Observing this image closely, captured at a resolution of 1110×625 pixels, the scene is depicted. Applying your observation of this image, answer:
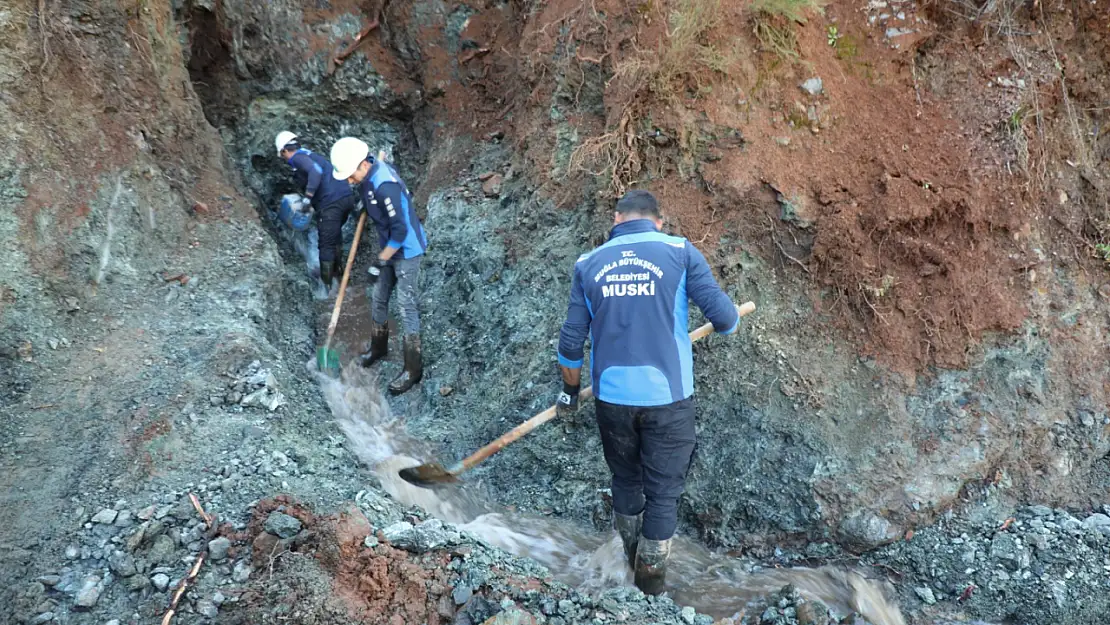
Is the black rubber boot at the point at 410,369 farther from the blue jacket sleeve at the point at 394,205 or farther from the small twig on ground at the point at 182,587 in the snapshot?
the small twig on ground at the point at 182,587

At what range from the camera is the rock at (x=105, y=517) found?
318 centimetres

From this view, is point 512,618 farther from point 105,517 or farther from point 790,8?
point 790,8

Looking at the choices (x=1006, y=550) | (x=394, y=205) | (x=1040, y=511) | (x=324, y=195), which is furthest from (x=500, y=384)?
(x=1040, y=511)

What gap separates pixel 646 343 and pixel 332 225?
3910 millimetres

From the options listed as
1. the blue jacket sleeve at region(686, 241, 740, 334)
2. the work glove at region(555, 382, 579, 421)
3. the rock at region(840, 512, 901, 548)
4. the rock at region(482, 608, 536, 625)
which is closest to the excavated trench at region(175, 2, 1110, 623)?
the rock at region(840, 512, 901, 548)

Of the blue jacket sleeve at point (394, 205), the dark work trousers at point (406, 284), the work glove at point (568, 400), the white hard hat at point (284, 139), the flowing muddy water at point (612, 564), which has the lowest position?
the flowing muddy water at point (612, 564)

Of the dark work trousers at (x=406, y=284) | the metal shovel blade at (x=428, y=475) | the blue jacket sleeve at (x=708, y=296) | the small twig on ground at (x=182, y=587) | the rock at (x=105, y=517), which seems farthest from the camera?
the dark work trousers at (x=406, y=284)

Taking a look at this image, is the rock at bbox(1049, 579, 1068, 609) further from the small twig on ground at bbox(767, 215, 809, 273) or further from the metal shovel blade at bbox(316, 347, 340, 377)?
the metal shovel blade at bbox(316, 347, 340, 377)

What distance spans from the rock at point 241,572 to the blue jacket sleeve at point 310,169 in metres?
3.80

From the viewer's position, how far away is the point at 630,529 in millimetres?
3602

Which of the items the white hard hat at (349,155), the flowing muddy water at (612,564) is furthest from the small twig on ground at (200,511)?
the white hard hat at (349,155)

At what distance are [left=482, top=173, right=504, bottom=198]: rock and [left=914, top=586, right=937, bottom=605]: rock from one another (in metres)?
3.76

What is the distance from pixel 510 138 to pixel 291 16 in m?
2.47

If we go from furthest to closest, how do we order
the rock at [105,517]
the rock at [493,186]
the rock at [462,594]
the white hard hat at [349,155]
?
the rock at [493,186] → the white hard hat at [349,155] → the rock at [105,517] → the rock at [462,594]
